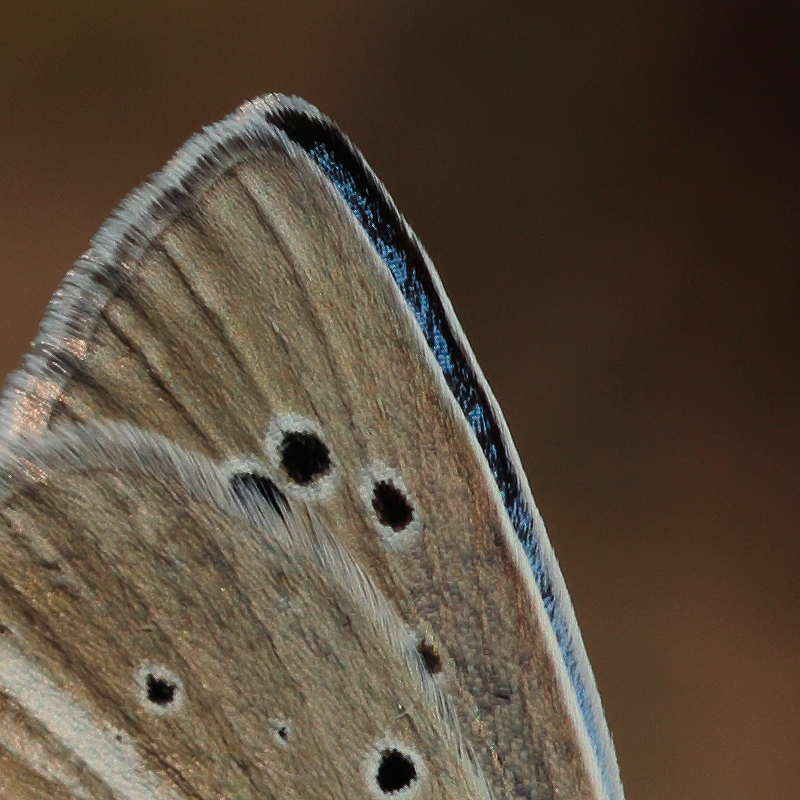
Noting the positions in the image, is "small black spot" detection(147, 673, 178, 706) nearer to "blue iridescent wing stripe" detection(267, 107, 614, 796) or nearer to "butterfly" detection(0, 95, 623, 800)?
"butterfly" detection(0, 95, 623, 800)

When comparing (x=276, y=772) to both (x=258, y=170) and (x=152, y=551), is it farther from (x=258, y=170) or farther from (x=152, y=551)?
(x=258, y=170)

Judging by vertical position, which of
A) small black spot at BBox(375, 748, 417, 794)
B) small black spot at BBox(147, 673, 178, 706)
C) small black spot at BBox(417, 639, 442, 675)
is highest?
small black spot at BBox(147, 673, 178, 706)

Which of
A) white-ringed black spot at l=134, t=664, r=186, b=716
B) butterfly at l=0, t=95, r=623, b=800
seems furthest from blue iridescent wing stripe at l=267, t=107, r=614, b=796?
white-ringed black spot at l=134, t=664, r=186, b=716

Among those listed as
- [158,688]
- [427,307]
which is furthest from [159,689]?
[427,307]

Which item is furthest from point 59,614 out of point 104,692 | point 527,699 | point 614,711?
point 614,711

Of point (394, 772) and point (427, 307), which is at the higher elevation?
point (427, 307)

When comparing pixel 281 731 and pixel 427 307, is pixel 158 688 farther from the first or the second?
pixel 427 307
